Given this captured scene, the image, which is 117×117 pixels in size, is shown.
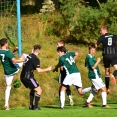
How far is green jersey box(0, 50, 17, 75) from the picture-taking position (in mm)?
14289

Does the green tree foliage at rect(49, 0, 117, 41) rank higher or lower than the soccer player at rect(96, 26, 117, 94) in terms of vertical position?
higher

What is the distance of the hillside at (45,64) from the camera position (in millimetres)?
17344

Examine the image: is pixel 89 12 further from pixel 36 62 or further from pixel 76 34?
pixel 36 62

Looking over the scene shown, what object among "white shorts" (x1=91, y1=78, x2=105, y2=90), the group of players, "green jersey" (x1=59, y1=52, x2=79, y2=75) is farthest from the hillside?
"green jersey" (x1=59, y1=52, x2=79, y2=75)

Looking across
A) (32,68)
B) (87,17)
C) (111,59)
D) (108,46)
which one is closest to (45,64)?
(87,17)

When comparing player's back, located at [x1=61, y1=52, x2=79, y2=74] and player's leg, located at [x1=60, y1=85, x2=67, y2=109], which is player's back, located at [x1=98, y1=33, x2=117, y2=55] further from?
player's leg, located at [x1=60, y1=85, x2=67, y2=109]

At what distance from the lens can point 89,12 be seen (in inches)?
854

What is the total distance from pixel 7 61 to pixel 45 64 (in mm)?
5433

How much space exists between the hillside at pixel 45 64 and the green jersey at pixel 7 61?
2.00 metres

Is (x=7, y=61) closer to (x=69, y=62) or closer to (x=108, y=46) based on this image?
(x=69, y=62)

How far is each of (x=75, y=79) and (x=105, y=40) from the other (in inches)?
93.3

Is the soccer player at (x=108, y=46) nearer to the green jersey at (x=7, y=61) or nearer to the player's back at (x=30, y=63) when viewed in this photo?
the player's back at (x=30, y=63)

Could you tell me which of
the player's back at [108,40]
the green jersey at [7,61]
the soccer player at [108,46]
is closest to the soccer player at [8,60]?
the green jersey at [7,61]

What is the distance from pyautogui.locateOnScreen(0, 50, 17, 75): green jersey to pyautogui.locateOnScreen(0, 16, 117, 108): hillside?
2.00 meters
